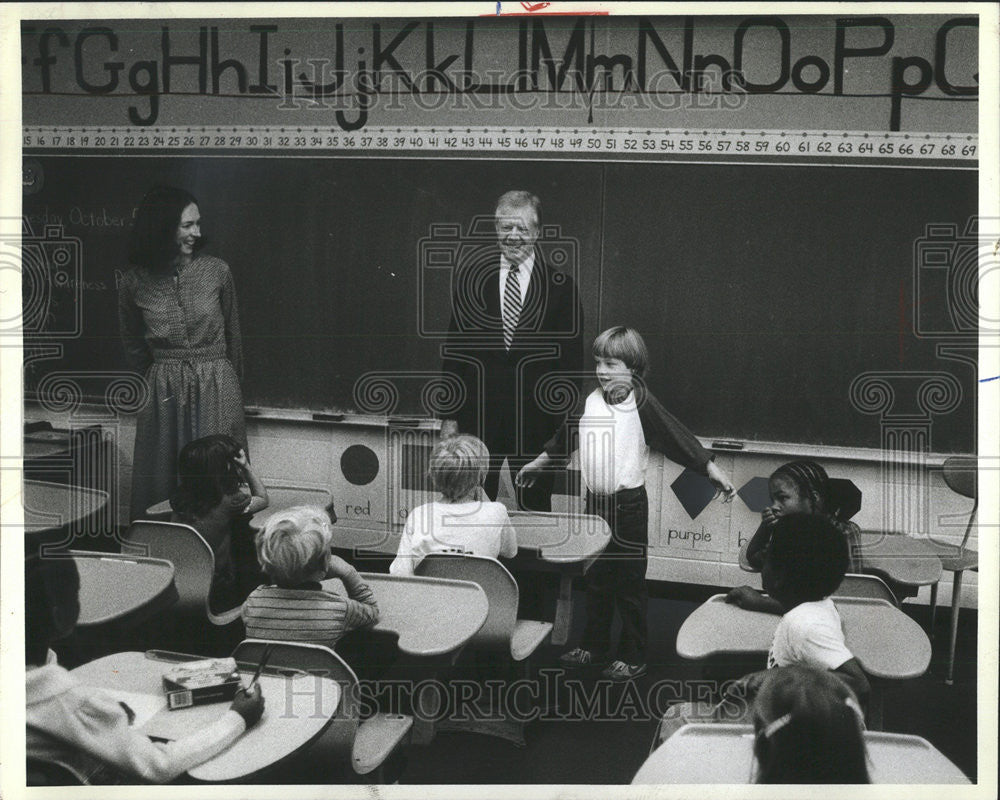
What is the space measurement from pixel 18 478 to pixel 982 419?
10.6 ft

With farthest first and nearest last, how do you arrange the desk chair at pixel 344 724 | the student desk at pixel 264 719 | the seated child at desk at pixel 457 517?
the seated child at desk at pixel 457 517 < the desk chair at pixel 344 724 < the student desk at pixel 264 719

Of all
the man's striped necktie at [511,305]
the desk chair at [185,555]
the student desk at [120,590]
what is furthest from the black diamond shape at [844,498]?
the student desk at [120,590]

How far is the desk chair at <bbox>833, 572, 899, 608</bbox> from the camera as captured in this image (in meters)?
3.10

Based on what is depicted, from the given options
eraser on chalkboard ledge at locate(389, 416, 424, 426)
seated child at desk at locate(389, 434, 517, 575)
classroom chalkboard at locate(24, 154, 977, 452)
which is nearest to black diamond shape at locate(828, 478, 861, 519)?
classroom chalkboard at locate(24, 154, 977, 452)

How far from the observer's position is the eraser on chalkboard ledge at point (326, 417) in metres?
3.22

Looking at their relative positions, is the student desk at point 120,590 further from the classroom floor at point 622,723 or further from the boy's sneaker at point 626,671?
the boy's sneaker at point 626,671

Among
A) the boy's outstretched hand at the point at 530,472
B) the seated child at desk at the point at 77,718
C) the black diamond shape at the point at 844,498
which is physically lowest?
the seated child at desk at the point at 77,718

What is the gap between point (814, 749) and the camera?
120 inches

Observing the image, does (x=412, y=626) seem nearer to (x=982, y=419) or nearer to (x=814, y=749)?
(x=814, y=749)

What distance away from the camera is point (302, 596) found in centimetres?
297

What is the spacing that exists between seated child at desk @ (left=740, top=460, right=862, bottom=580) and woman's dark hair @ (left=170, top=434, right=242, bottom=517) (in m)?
1.76

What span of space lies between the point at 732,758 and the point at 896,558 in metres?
0.86

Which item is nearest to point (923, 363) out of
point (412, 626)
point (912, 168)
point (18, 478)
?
point (912, 168)

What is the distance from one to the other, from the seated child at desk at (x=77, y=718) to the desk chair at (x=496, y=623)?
27.6 inches
